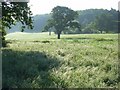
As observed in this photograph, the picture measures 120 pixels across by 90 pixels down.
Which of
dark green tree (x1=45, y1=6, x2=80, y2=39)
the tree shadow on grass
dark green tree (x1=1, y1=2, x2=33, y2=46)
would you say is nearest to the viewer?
the tree shadow on grass

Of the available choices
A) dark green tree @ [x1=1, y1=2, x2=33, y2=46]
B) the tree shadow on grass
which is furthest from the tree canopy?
the tree shadow on grass

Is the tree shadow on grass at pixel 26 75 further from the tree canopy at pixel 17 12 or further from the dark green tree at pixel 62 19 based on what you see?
the dark green tree at pixel 62 19

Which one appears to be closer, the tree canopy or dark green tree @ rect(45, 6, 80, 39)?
the tree canopy

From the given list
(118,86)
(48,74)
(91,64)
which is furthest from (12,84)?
(91,64)

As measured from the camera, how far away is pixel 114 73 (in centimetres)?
1534

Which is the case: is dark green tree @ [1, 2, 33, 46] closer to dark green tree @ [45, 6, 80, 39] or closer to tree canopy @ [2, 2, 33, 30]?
tree canopy @ [2, 2, 33, 30]

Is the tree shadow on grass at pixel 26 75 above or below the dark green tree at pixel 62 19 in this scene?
below

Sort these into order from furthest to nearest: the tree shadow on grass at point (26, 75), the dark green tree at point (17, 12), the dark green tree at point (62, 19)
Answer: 1. the dark green tree at point (62, 19)
2. the dark green tree at point (17, 12)
3. the tree shadow on grass at point (26, 75)

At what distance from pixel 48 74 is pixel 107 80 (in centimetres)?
261

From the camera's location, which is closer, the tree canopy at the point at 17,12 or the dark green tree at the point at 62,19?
the tree canopy at the point at 17,12

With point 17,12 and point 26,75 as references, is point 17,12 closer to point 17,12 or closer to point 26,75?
point 17,12

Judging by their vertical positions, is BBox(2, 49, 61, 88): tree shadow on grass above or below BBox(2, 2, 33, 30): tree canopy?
below

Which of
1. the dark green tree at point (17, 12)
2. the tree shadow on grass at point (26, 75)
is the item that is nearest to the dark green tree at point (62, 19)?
the dark green tree at point (17, 12)

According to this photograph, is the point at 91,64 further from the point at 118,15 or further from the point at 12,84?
the point at 118,15
